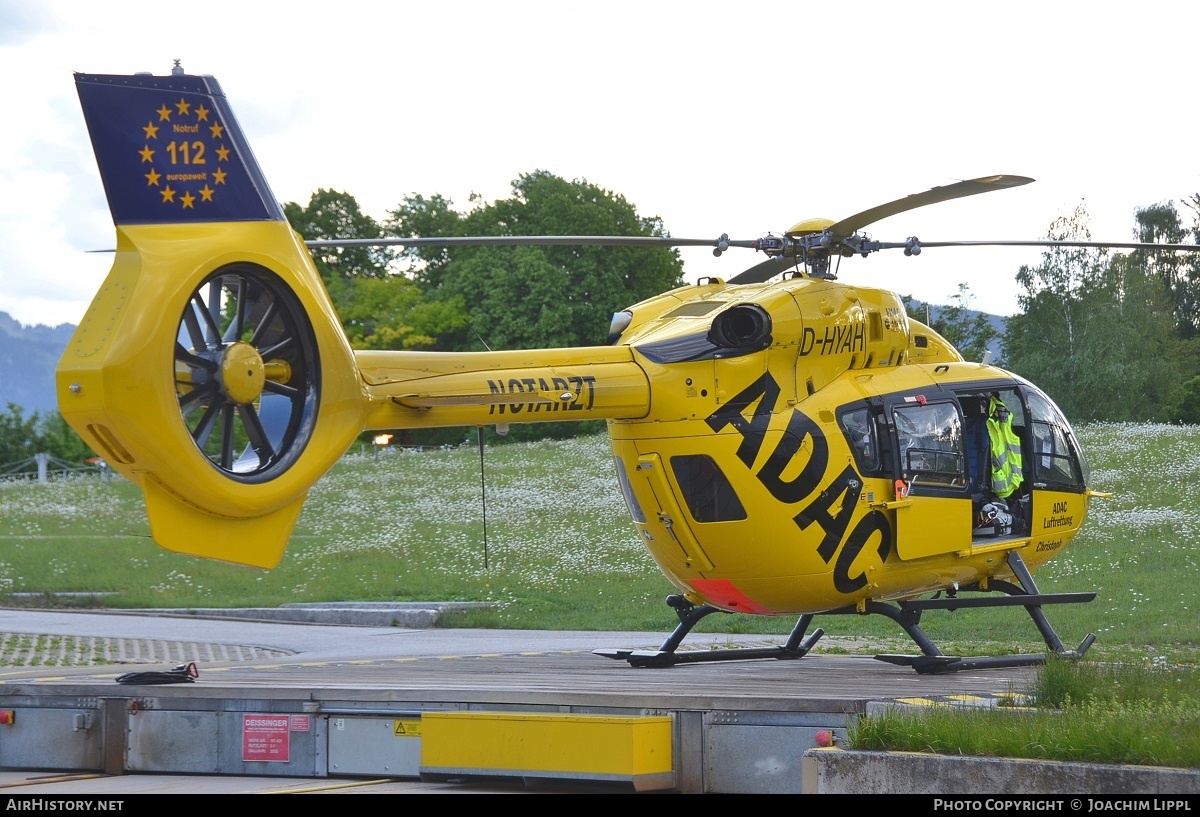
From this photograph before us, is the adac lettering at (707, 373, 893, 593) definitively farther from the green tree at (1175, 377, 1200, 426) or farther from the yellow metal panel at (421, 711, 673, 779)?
the green tree at (1175, 377, 1200, 426)

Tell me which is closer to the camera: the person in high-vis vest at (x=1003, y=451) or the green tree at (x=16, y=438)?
the person in high-vis vest at (x=1003, y=451)

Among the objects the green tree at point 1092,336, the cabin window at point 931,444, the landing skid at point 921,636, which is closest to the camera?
the landing skid at point 921,636

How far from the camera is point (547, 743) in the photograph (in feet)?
24.6

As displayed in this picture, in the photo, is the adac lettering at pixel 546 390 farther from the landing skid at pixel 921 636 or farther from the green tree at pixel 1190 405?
the green tree at pixel 1190 405

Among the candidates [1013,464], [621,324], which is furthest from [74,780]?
[1013,464]

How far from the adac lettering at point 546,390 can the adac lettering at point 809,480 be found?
43.5 inches

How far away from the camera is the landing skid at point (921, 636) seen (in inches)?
430

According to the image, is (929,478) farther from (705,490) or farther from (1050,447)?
(705,490)

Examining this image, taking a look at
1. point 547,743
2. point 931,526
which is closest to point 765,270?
point 931,526

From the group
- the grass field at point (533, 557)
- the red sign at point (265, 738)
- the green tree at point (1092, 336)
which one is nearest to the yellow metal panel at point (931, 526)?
the grass field at point (533, 557)

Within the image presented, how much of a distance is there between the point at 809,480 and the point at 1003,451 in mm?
2518

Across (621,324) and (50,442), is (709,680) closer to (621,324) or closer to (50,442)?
(621,324)

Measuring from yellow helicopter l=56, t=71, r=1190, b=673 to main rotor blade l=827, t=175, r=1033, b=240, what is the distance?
0.03 metres

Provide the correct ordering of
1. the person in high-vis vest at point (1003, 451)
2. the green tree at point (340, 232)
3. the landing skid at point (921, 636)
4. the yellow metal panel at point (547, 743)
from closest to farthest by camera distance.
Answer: the yellow metal panel at point (547, 743), the landing skid at point (921, 636), the person in high-vis vest at point (1003, 451), the green tree at point (340, 232)
